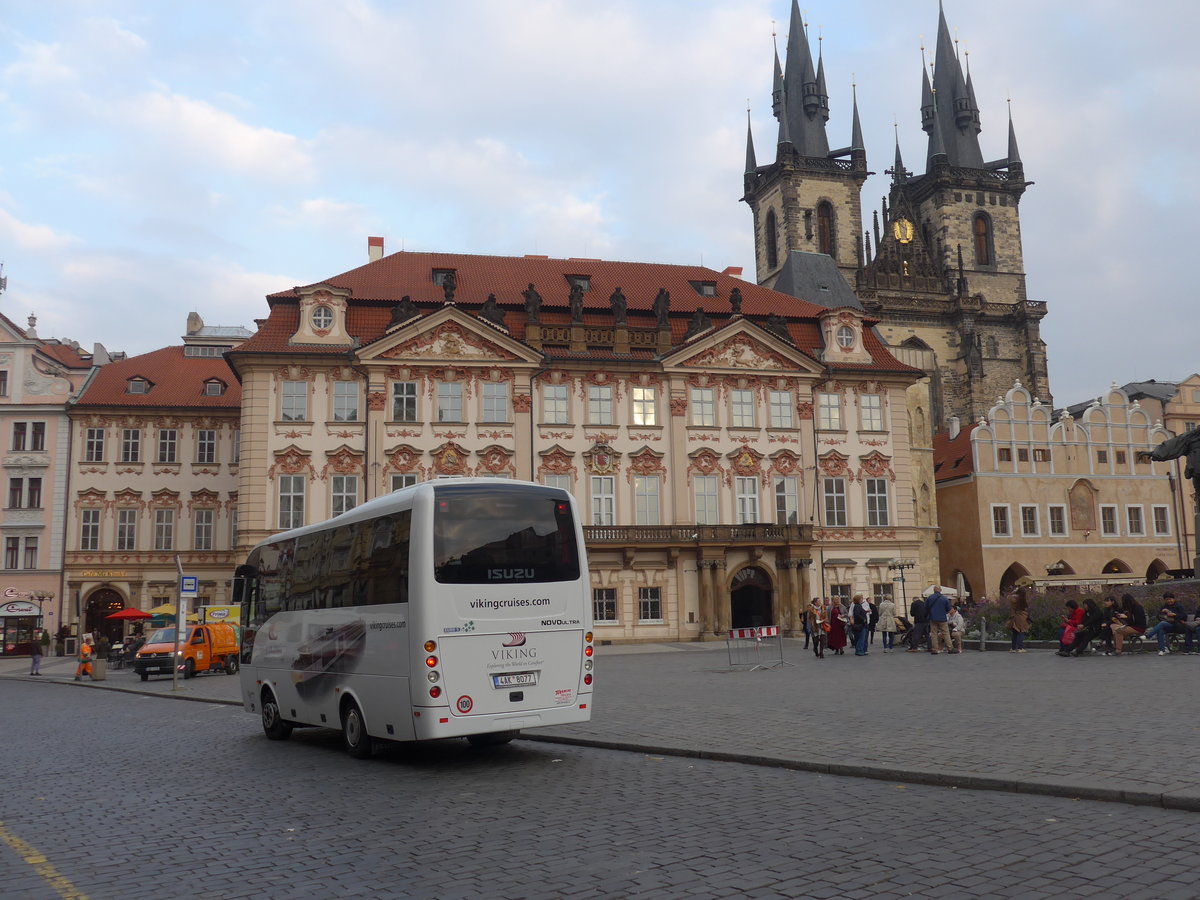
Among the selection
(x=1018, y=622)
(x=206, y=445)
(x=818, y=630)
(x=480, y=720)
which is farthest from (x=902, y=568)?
(x=480, y=720)

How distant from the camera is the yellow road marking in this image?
7243 millimetres

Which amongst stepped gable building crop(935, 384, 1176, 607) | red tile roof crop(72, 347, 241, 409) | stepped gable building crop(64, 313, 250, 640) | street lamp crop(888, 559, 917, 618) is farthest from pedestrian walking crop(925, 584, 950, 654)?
red tile roof crop(72, 347, 241, 409)

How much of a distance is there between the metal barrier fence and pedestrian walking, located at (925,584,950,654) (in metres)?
4.03

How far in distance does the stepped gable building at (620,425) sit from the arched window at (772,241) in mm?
47153

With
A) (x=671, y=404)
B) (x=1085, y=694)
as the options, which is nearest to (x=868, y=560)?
(x=671, y=404)

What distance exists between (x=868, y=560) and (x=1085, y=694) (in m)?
30.6

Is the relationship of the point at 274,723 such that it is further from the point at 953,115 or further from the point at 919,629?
the point at 953,115

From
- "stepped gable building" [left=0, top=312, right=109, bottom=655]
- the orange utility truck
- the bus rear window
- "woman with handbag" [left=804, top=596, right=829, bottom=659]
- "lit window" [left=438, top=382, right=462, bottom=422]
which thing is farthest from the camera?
"stepped gable building" [left=0, top=312, right=109, bottom=655]

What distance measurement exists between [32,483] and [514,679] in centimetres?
4584

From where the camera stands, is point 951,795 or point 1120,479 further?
point 1120,479

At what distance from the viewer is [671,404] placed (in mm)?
45906

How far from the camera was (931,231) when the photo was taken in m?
95.4

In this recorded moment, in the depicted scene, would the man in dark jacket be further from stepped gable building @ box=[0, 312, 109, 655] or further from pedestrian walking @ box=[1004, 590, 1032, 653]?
stepped gable building @ box=[0, 312, 109, 655]

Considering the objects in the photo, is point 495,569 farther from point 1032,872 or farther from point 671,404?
point 671,404
